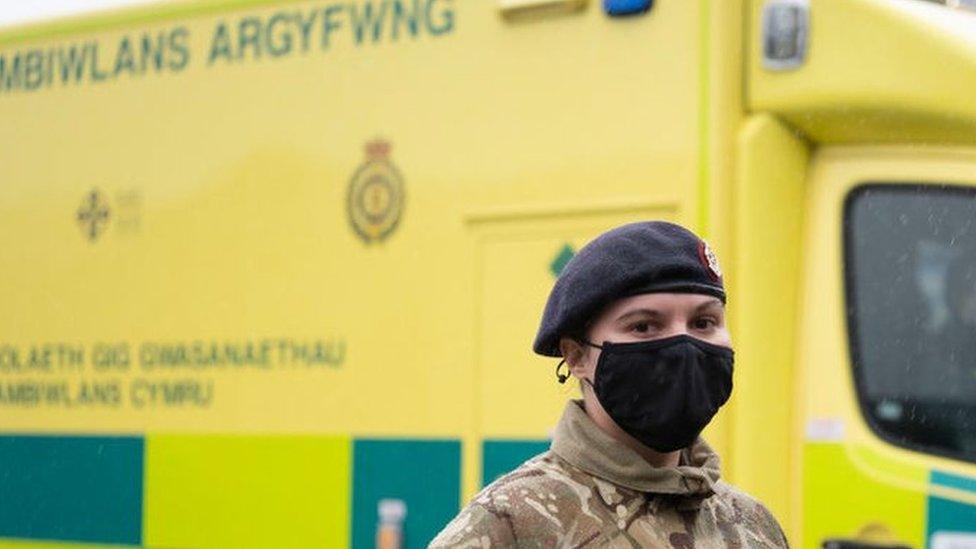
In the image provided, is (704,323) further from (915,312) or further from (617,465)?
(915,312)

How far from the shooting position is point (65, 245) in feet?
20.8

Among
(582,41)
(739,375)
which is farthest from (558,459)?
(582,41)

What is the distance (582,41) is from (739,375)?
98 cm

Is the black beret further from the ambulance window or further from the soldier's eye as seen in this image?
the ambulance window

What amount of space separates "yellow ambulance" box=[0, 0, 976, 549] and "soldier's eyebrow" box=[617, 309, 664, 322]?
A: 2410 millimetres

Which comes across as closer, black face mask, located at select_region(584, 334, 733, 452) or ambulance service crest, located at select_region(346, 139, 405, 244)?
black face mask, located at select_region(584, 334, 733, 452)

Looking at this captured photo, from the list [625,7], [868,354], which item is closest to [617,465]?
[868,354]

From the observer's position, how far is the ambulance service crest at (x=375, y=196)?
213 inches

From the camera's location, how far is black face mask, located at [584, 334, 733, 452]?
236 cm

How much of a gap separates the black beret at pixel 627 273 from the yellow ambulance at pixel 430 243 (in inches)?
94.1

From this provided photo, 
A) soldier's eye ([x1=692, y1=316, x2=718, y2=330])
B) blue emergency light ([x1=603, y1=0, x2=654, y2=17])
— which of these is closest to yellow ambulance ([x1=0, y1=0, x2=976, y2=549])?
blue emergency light ([x1=603, y1=0, x2=654, y2=17])

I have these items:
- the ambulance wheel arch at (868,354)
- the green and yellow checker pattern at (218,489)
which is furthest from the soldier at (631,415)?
the green and yellow checker pattern at (218,489)

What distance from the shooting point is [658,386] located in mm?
2375

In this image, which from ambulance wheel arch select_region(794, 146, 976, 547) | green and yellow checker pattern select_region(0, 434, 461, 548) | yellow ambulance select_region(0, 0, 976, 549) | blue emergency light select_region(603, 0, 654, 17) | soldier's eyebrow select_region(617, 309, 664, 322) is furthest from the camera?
green and yellow checker pattern select_region(0, 434, 461, 548)
